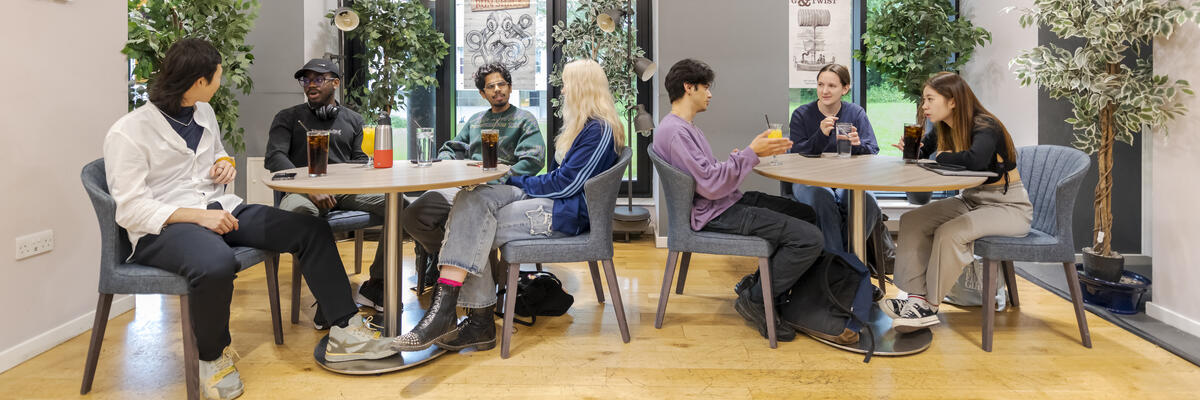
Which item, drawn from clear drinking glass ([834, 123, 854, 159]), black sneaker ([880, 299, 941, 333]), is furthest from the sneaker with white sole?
clear drinking glass ([834, 123, 854, 159])

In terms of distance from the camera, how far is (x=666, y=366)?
2.41 meters

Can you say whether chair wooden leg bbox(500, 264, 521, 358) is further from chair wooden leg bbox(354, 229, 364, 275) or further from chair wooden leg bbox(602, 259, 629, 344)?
chair wooden leg bbox(354, 229, 364, 275)

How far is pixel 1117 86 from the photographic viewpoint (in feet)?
9.93

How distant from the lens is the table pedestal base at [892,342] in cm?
250

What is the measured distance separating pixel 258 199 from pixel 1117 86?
4.89m

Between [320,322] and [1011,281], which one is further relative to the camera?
[1011,281]

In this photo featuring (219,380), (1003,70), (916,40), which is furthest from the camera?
(916,40)

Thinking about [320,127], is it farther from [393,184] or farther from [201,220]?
[393,184]

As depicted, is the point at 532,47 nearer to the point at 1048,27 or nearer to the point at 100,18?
the point at 100,18

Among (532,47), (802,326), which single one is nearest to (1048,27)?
(802,326)

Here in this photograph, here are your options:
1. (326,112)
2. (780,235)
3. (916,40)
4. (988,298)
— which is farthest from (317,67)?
(916,40)

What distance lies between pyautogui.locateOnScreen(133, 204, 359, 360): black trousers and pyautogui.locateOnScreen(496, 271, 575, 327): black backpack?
0.79 metres

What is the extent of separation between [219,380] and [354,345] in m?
0.42

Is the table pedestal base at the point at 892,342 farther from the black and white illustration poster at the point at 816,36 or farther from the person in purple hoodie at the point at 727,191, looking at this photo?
the black and white illustration poster at the point at 816,36
